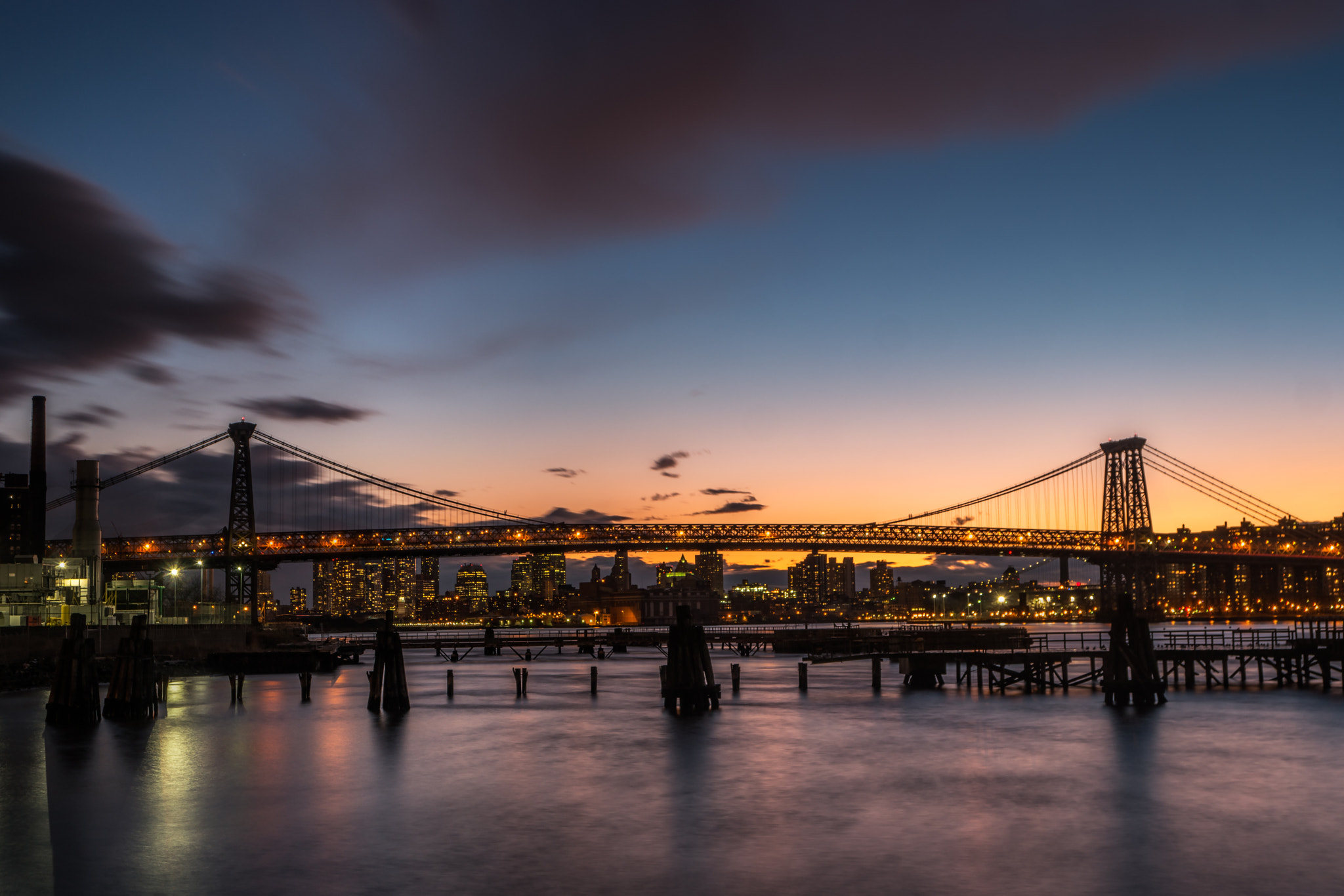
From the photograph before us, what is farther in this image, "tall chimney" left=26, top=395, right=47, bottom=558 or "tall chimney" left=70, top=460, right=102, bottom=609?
"tall chimney" left=26, top=395, right=47, bottom=558

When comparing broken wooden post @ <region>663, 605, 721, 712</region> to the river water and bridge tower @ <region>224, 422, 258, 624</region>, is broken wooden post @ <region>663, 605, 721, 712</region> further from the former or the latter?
bridge tower @ <region>224, 422, 258, 624</region>

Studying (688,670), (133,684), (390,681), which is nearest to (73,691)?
(133,684)

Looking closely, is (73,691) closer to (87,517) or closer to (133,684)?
(133,684)

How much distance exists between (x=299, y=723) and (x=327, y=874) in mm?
25227

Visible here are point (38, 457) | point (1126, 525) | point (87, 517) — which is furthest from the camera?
point (1126, 525)

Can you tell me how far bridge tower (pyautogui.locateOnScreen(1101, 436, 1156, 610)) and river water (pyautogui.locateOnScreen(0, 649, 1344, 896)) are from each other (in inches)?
3617

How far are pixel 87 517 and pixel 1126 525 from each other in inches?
4563

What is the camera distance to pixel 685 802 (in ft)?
83.8

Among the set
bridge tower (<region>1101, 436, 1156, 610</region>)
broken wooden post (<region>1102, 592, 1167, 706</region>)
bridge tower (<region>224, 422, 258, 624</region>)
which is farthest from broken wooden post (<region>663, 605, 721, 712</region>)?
bridge tower (<region>1101, 436, 1156, 610</region>)

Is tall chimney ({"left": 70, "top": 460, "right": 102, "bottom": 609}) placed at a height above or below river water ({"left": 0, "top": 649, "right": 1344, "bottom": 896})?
above

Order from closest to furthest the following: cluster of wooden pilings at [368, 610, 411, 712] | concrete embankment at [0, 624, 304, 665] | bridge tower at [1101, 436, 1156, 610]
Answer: cluster of wooden pilings at [368, 610, 411, 712], concrete embankment at [0, 624, 304, 665], bridge tower at [1101, 436, 1156, 610]

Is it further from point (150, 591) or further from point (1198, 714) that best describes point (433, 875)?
point (150, 591)

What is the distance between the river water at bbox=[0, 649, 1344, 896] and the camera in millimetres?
18500

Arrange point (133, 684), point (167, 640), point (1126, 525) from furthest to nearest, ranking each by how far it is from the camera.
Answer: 1. point (1126, 525)
2. point (167, 640)
3. point (133, 684)
